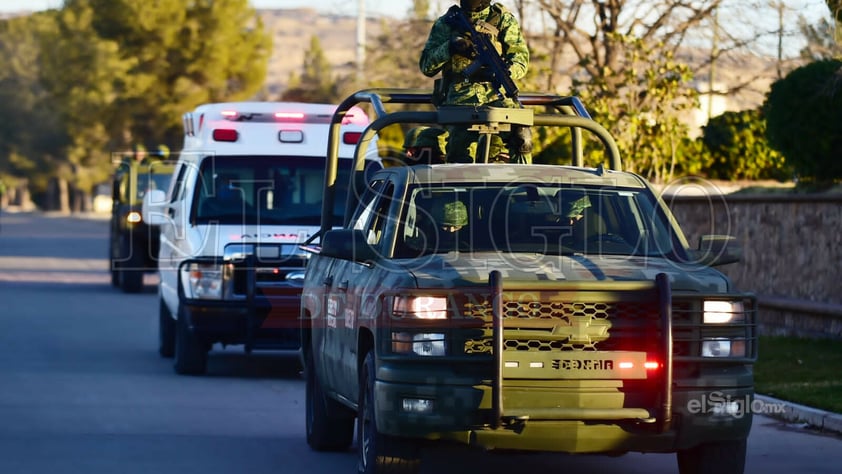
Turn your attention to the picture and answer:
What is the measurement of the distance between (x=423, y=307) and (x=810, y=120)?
9.80 metres

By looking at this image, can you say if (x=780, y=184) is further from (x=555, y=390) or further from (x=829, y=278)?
(x=555, y=390)

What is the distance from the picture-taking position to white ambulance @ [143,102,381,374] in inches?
540

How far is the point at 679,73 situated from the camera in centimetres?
2230

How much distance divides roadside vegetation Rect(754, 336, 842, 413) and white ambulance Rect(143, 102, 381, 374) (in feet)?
13.5

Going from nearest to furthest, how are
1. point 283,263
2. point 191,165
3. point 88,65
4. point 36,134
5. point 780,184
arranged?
1. point 283,263
2. point 191,165
3. point 780,184
4. point 88,65
5. point 36,134

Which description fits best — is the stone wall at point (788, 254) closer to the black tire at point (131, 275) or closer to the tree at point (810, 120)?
the tree at point (810, 120)

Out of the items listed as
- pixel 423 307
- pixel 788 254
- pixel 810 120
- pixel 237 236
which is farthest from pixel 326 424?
pixel 788 254

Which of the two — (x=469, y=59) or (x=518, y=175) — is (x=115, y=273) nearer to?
(x=469, y=59)

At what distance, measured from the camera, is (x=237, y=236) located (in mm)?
14125

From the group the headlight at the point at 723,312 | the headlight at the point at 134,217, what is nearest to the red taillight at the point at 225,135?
the headlight at the point at 723,312

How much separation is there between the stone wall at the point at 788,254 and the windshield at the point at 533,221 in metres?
7.43

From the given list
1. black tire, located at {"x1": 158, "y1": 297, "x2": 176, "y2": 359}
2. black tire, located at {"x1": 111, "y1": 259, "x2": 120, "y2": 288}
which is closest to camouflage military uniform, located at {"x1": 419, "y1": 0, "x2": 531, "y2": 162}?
black tire, located at {"x1": 158, "y1": 297, "x2": 176, "y2": 359}

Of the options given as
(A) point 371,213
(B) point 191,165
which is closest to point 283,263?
(B) point 191,165

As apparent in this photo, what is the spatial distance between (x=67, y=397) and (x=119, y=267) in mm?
14709
